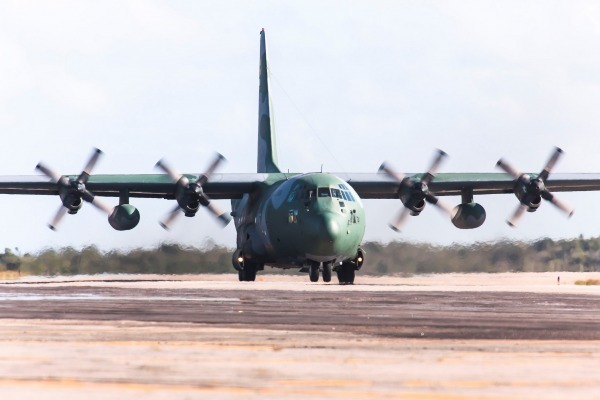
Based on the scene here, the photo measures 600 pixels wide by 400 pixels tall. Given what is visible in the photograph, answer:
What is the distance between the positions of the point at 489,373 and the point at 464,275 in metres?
35.3

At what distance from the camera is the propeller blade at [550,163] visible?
141ft

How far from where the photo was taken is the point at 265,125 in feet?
164

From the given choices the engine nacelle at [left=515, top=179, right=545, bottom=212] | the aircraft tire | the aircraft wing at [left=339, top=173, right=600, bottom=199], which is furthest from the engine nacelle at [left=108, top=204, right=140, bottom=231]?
the engine nacelle at [left=515, top=179, right=545, bottom=212]

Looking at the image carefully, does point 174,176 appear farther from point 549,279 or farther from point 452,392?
point 452,392

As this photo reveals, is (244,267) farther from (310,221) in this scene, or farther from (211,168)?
(310,221)

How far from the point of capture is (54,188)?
42344mm

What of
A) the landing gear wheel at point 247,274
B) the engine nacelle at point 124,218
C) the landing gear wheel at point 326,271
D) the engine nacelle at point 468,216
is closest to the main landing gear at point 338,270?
the landing gear wheel at point 326,271

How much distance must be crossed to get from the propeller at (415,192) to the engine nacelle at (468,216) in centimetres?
35

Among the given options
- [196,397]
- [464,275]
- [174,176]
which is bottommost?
[196,397]

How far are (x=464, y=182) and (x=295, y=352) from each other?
112ft

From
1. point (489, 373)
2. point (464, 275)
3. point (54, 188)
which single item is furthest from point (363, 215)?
point (489, 373)

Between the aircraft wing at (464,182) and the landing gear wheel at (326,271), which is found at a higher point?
the aircraft wing at (464,182)

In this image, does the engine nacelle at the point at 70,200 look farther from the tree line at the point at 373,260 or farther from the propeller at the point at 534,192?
the propeller at the point at 534,192

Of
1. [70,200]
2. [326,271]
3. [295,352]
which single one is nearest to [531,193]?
[326,271]
